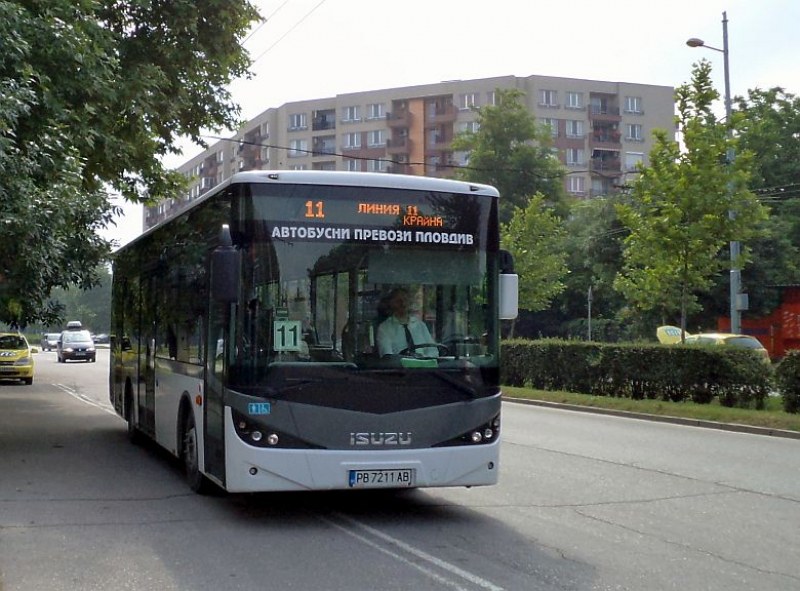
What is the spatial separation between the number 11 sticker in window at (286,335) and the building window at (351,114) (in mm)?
84095

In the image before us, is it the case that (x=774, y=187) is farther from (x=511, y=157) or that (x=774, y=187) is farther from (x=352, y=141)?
(x=352, y=141)

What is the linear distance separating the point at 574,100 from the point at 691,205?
61.7m

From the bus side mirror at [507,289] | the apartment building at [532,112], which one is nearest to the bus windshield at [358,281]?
the bus side mirror at [507,289]

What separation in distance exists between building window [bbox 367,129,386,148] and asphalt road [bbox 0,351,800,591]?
77316 millimetres

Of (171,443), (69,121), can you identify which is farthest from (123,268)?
(171,443)

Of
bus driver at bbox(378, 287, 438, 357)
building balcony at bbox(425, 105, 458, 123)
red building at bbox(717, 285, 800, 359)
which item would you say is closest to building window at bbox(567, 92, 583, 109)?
building balcony at bbox(425, 105, 458, 123)

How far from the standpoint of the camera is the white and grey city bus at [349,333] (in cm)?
827

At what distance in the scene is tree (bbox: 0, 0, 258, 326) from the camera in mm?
12711

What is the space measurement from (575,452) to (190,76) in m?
12.1

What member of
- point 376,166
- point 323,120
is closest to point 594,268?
point 376,166

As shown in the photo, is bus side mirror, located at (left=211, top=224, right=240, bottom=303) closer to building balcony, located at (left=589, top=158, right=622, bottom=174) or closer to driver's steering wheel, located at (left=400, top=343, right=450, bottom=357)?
driver's steering wheel, located at (left=400, top=343, right=450, bottom=357)

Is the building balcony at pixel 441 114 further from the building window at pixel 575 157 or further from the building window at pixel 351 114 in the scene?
the building window at pixel 575 157

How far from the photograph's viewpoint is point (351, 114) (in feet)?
301

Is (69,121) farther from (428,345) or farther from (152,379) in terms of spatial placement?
(428,345)
